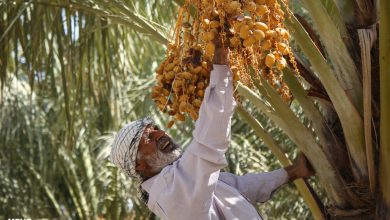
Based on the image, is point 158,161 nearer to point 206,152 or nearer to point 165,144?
point 165,144

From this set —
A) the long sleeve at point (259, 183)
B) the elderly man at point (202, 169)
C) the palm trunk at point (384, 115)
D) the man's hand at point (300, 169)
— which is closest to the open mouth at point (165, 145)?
the elderly man at point (202, 169)

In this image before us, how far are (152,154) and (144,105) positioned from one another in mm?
2840

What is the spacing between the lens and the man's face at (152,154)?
209cm

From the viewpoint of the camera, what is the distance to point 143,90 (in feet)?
16.8

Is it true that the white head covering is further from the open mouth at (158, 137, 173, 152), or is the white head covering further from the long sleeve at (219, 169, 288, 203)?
the long sleeve at (219, 169, 288, 203)

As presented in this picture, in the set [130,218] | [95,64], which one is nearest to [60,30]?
[95,64]

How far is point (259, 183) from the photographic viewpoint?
227 centimetres

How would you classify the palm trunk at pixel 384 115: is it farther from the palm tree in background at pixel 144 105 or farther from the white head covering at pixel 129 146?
the white head covering at pixel 129 146

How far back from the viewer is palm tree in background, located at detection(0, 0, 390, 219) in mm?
2088

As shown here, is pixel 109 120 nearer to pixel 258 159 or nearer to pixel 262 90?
pixel 258 159

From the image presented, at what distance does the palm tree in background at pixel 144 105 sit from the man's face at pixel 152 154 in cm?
33

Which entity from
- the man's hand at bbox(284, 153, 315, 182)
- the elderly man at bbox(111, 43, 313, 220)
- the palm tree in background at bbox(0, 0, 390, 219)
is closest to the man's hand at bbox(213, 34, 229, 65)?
the elderly man at bbox(111, 43, 313, 220)

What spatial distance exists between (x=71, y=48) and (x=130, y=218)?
2370 mm

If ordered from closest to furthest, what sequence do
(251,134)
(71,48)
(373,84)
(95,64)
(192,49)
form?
(192,49)
(373,84)
(71,48)
(95,64)
(251,134)
